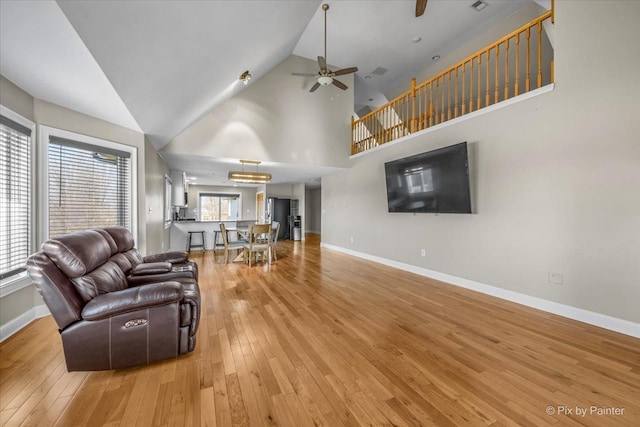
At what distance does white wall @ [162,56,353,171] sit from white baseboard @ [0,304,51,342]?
318cm

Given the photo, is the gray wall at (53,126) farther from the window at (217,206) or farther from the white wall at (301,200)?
the window at (217,206)

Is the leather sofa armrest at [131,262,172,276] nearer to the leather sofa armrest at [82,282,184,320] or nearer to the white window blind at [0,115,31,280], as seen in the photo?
the leather sofa armrest at [82,282,184,320]

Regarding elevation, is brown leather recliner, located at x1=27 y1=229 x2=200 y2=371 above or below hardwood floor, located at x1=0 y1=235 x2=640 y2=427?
above

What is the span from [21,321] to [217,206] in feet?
30.8

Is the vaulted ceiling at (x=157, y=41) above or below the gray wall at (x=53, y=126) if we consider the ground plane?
above

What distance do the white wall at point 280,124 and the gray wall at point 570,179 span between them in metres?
3.22

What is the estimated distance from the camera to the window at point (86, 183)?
2.77 metres

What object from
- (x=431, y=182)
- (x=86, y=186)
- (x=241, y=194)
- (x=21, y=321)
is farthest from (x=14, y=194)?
(x=241, y=194)

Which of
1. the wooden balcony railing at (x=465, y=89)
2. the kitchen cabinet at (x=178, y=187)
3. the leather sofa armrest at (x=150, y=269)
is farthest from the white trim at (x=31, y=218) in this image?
the wooden balcony railing at (x=465, y=89)

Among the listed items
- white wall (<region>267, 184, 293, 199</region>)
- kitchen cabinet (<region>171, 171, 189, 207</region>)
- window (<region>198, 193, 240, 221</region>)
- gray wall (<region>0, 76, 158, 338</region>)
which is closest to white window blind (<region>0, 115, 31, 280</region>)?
gray wall (<region>0, 76, 158, 338</region>)

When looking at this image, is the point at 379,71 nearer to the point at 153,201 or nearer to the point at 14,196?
the point at 153,201

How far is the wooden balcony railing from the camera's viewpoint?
3.61 meters

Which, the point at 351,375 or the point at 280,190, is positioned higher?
the point at 280,190

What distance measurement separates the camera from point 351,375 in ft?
5.89
